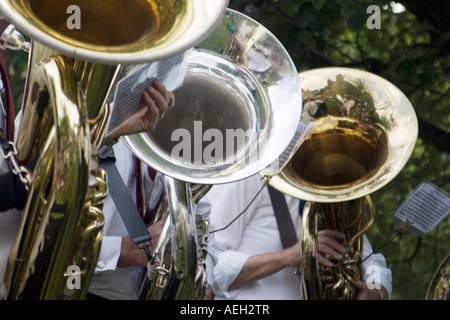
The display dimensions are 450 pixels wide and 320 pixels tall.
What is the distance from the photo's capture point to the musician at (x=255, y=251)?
356cm

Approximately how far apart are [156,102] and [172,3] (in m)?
0.27

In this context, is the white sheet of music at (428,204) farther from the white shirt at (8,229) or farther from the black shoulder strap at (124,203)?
the white shirt at (8,229)

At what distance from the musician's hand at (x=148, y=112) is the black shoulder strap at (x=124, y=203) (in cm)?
59

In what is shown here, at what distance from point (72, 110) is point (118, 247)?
38.4 inches

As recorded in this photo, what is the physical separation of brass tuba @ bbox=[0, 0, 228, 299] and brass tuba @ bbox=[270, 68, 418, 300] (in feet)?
4.25

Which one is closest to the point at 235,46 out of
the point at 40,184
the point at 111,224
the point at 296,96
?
the point at 296,96

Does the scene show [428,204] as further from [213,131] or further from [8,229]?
[8,229]

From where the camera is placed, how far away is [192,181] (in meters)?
2.73

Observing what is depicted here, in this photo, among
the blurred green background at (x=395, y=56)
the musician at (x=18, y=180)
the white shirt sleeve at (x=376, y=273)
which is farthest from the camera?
the blurred green background at (x=395, y=56)

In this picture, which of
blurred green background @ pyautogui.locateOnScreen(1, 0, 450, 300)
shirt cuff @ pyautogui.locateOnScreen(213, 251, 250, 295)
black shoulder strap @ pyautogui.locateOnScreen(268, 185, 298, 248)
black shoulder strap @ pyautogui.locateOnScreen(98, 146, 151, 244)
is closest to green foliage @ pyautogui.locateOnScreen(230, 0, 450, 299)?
blurred green background @ pyautogui.locateOnScreen(1, 0, 450, 300)
